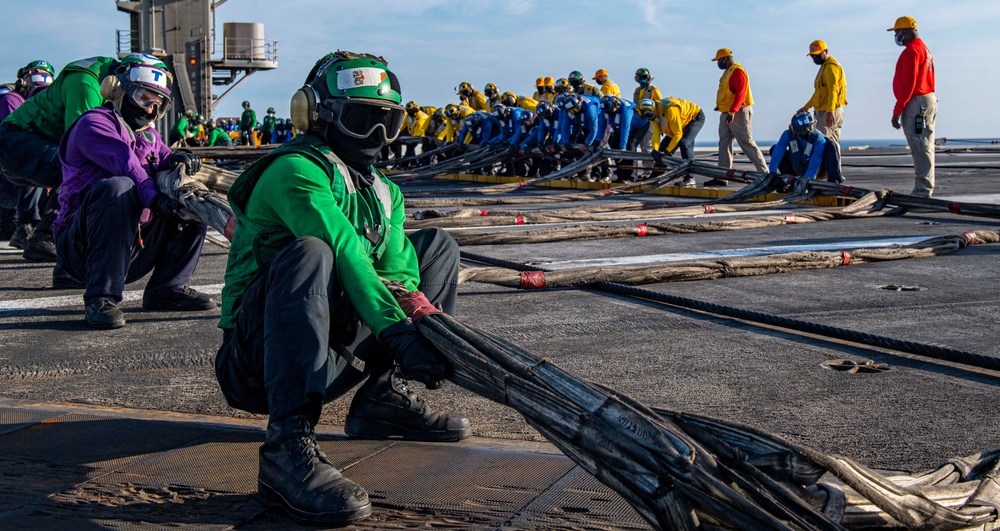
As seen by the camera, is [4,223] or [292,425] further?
[4,223]

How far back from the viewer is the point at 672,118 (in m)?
18.5

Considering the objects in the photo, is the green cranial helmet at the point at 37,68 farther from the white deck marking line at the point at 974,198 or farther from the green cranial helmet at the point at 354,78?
the white deck marking line at the point at 974,198

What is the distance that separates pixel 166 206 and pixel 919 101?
993 centimetres

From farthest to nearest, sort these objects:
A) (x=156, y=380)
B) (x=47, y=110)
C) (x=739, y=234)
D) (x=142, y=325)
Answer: (x=739, y=234), (x=47, y=110), (x=142, y=325), (x=156, y=380)

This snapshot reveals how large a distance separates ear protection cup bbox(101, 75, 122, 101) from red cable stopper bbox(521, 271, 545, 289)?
95.9 inches

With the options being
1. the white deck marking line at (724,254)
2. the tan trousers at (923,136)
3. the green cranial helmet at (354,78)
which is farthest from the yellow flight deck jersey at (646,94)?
the green cranial helmet at (354,78)

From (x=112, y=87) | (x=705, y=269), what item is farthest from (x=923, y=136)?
(x=112, y=87)

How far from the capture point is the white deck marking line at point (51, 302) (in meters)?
5.63

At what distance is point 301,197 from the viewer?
109 inches

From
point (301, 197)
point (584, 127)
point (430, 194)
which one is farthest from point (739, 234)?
point (584, 127)

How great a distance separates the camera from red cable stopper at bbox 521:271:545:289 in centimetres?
603

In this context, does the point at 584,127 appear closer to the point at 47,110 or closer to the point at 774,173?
the point at 774,173

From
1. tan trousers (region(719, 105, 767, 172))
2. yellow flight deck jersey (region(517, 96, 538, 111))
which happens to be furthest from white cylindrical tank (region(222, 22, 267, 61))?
tan trousers (region(719, 105, 767, 172))

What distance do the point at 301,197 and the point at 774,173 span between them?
37.7ft
